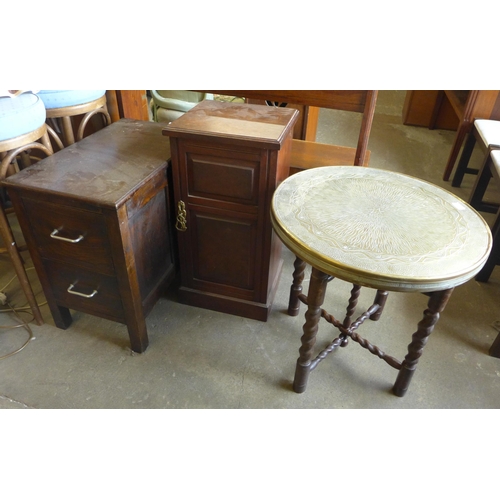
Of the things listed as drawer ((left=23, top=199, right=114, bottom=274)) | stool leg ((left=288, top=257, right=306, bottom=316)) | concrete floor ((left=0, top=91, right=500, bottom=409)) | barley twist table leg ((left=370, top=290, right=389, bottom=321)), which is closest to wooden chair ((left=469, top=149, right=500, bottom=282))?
concrete floor ((left=0, top=91, right=500, bottom=409))

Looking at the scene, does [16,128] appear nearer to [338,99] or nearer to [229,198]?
[229,198]

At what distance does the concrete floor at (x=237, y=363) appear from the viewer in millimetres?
1574

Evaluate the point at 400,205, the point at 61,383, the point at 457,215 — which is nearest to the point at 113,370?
the point at 61,383

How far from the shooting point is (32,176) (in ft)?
4.74

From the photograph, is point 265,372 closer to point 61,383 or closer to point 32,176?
point 61,383

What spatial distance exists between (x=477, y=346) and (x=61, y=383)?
5.95 feet

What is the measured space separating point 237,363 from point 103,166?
0.97 metres

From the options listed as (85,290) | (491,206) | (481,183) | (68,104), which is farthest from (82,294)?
(491,206)

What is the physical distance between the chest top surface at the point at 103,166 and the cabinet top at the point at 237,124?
0.19m

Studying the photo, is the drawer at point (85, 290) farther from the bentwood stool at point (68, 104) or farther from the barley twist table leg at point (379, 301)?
the barley twist table leg at point (379, 301)

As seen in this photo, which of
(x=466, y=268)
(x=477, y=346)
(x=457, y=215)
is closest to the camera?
(x=466, y=268)

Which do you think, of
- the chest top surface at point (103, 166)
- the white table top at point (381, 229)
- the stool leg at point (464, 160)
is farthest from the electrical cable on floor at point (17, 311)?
the stool leg at point (464, 160)

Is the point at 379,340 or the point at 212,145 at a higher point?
the point at 212,145

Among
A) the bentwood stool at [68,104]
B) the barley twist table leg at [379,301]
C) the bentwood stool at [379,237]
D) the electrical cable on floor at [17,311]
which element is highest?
the bentwood stool at [68,104]
